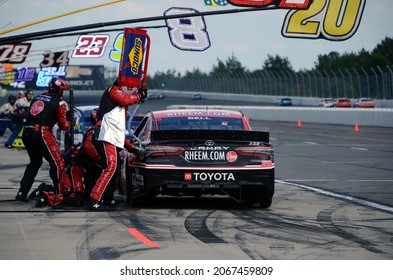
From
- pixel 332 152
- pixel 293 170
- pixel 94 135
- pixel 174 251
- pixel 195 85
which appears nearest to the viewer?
pixel 174 251

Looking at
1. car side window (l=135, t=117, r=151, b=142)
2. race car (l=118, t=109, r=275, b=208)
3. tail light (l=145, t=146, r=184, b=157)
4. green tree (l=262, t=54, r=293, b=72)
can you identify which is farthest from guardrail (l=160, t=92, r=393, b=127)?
tail light (l=145, t=146, r=184, b=157)

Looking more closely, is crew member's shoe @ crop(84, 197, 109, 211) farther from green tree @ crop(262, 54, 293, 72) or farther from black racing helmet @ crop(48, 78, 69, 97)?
green tree @ crop(262, 54, 293, 72)

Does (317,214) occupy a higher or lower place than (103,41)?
lower

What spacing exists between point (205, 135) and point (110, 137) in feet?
3.84

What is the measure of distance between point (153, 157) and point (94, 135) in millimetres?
853

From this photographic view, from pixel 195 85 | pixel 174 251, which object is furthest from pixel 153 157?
pixel 195 85

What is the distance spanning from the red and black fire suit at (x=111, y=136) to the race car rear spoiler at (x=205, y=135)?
1.47 feet

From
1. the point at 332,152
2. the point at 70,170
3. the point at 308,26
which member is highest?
the point at 308,26

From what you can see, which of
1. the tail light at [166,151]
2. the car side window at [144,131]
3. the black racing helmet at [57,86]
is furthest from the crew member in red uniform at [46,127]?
the tail light at [166,151]

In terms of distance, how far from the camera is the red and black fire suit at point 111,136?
12.9m

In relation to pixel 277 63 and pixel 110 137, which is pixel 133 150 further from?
pixel 277 63

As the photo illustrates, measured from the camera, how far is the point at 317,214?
12742mm

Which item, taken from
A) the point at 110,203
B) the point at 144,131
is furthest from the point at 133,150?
the point at 144,131
